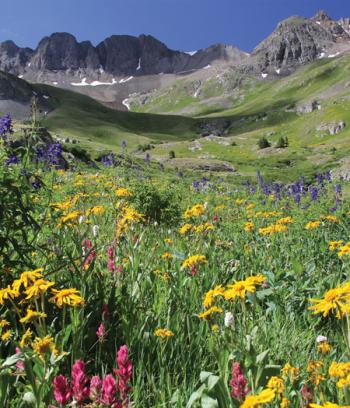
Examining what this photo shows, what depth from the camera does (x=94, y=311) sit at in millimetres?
2957

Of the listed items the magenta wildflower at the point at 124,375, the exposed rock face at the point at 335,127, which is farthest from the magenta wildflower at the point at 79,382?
the exposed rock face at the point at 335,127

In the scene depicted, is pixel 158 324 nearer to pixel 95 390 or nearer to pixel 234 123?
pixel 95 390

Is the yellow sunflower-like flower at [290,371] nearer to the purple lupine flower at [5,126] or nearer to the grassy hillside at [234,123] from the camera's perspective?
the purple lupine flower at [5,126]

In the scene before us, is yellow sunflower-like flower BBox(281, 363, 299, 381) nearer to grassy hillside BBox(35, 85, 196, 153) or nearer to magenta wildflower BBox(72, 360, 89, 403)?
magenta wildflower BBox(72, 360, 89, 403)

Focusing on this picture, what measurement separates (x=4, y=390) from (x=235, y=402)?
99 cm

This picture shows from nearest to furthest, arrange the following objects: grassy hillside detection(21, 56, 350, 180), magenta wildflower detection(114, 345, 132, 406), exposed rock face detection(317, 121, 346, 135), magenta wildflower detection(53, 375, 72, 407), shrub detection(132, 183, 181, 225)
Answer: magenta wildflower detection(53, 375, 72, 407) → magenta wildflower detection(114, 345, 132, 406) → shrub detection(132, 183, 181, 225) → grassy hillside detection(21, 56, 350, 180) → exposed rock face detection(317, 121, 346, 135)

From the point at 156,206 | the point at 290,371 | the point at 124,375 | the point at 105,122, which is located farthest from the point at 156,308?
the point at 105,122

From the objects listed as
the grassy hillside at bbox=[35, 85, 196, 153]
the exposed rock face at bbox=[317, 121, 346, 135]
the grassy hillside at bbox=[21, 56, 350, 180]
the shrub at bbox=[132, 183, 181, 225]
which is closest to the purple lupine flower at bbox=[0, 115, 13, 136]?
the shrub at bbox=[132, 183, 181, 225]

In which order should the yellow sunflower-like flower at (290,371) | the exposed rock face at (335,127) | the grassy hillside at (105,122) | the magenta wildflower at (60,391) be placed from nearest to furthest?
the magenta wildflower at (60,391), the yellow sunflower-like flower at (290,371), the exposed rock face at (335,127), the grassy hillside at (105,122)

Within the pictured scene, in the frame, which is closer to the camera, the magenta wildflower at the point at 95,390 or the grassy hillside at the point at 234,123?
the magenta wildflower at the point at 95,390

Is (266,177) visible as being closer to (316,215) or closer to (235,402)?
(316,215)

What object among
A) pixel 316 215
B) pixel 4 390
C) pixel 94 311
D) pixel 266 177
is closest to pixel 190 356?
pixel 94 311

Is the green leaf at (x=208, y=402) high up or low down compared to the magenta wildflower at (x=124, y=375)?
down

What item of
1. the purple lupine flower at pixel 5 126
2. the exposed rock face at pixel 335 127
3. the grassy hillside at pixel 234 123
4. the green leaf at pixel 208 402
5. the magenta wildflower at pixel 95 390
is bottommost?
the green leaf at pixel 208 402
